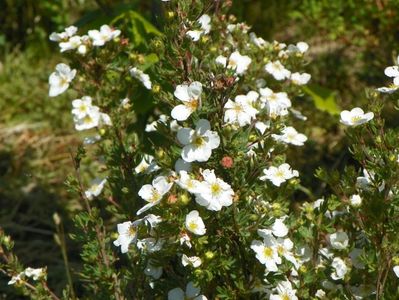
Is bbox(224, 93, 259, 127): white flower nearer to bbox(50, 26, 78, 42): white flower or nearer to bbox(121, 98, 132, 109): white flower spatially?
bbox(121, 98, 132, 109): white flower

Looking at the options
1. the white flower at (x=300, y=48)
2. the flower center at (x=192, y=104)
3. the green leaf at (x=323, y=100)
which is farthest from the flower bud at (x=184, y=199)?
the green leaf at (x=323, y=100)

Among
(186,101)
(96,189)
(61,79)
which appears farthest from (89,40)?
(186,101)

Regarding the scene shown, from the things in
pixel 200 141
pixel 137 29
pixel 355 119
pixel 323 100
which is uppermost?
pixel 200 141

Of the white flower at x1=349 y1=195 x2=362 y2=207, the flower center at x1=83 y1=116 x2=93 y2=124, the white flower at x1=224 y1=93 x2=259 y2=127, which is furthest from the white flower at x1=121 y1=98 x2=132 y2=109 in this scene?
the white flower at x1=349 y1=195 x2=362 y2=207

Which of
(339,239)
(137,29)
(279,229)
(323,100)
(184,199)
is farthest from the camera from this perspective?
(323,100)

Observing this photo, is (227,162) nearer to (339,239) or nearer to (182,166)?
(182,166)
